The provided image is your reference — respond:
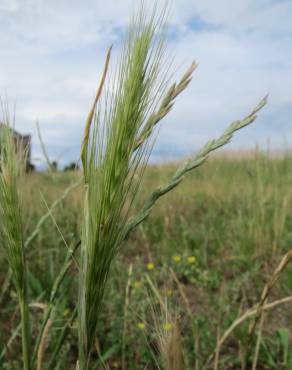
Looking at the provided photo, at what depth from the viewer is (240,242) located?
347 cm

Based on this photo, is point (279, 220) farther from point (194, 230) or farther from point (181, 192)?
point (181, 192)

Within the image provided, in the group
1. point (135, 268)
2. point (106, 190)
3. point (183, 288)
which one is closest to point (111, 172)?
point (106, 190)

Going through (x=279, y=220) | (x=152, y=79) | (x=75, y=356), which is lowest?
(x=75, y=356)

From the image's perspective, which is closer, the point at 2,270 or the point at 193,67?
the point at 193,67

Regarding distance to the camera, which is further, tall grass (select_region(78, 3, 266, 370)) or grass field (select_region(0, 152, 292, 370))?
grass field (select_region(0, 152, 292, 370))

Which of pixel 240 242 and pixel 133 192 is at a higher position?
pixel 133 192

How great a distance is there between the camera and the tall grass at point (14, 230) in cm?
82

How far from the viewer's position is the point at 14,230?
0.83 m

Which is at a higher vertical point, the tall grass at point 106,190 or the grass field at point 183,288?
the tall grass at point 106,190

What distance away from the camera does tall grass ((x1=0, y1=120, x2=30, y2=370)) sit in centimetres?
82

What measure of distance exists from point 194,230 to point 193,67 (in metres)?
3.33

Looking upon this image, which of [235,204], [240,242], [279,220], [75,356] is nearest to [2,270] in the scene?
[75,356]

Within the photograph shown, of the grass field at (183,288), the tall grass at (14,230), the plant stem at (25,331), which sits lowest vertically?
the grass field at (183,288)

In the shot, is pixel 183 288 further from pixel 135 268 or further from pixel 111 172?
pixel 111 172
